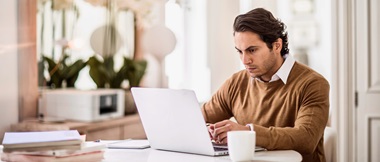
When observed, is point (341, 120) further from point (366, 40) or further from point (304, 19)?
point (304, 19)

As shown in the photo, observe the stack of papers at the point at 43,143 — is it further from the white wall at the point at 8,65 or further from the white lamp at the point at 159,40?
the white lamp at the point at 159,40

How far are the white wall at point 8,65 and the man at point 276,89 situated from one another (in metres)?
1.56

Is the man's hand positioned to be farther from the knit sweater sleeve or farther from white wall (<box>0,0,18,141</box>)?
white wall (<box>0,0,18,141</box>)

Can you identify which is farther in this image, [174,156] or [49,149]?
[174,156]

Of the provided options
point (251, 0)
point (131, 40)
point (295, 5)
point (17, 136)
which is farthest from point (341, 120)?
point (295, 5)

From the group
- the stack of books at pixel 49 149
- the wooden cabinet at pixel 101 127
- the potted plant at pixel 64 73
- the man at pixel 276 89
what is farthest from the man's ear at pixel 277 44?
the potted plant at pixel 64 73

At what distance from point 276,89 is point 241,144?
0.64 m

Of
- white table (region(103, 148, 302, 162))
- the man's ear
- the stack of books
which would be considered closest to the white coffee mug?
white table (region(103, 148, 302, 162))

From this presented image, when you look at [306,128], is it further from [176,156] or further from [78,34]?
[78,34]

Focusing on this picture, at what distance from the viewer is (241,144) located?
4.84ft

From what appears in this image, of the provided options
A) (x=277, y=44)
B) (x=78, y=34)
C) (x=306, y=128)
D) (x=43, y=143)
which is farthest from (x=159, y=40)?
(x=43, y=143)

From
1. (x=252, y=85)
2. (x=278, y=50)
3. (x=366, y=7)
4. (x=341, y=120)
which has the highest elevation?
(x=366, y=7)

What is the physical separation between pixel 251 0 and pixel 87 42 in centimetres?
140

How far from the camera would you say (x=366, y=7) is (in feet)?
10.5
